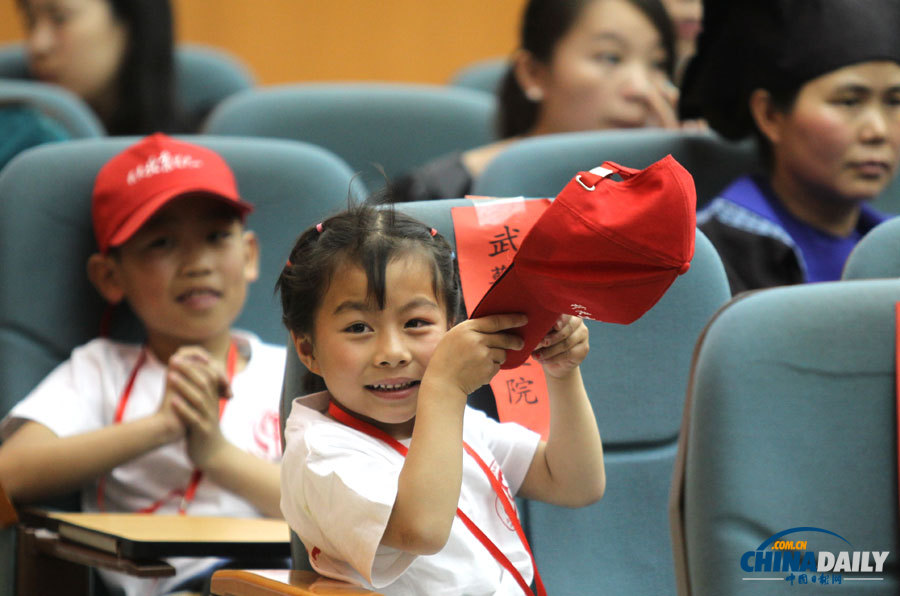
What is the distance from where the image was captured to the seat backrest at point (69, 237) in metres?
1.73

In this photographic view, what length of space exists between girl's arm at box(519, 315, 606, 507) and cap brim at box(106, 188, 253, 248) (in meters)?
0.70

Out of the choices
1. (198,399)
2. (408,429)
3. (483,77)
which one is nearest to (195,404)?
(198,399)

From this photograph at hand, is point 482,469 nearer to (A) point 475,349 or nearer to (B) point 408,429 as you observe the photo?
(B) point 408,429

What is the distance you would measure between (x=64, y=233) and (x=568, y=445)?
0.91 m

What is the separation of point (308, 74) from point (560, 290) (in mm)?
3681

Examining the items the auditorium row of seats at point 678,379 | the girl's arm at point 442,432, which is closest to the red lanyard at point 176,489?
the auditorium row of seats at point 678,379

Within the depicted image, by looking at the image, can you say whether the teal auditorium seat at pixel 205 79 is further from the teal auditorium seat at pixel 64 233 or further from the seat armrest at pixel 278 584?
the seat armrest at pixel 278 584

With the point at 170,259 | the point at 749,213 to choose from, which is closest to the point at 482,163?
the point at 749,213

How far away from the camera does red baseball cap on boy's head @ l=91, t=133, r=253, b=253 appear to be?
67.1 inches

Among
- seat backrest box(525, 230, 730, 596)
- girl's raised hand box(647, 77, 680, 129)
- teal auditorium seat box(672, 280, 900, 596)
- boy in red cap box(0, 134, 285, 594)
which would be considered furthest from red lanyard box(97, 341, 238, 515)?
girl's raised hand box(647, 77, 680, 129)

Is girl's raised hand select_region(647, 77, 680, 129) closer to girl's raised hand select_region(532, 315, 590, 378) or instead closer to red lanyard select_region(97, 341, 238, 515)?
red lanyard select_region(97, 341, 238, 515)

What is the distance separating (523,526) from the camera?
1.40m

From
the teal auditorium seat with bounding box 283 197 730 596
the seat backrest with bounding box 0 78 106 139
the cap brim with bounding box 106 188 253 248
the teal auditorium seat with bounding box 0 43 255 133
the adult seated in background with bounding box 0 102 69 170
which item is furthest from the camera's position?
the teal auditorium seat with bounding box 0 43 255 133

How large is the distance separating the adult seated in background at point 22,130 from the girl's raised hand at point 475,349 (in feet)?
4.35
